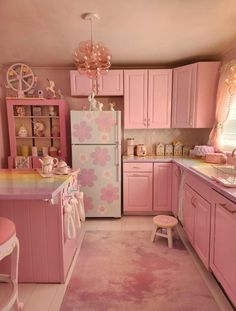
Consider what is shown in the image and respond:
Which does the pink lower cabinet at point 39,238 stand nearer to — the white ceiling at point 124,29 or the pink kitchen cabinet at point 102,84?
the white ceiling at point 124,29

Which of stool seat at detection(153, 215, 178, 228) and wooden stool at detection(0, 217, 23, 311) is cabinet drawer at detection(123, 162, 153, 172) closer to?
stool seat at detection(153, 215, 178, 228)

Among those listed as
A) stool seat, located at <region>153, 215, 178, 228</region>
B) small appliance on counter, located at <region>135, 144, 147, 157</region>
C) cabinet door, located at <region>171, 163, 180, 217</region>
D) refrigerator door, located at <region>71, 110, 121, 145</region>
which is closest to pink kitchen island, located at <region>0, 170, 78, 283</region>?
stool seat, located at <region>153, 215, 178, 228</region>

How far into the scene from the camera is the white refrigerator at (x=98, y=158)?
300 centimetres

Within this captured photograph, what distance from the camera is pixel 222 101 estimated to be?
2.83 m

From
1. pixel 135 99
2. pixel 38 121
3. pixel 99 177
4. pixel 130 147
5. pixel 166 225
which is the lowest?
pixel 166 225

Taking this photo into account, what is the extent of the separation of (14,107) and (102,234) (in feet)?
7.86

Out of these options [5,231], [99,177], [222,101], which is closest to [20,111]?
[99,177]

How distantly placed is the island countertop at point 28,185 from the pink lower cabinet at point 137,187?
54.6 inches

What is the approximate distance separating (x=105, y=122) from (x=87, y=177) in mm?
834

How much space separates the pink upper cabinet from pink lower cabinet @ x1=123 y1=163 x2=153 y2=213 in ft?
3.02

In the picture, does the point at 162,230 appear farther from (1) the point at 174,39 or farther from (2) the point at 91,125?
(1) the point at 174,39

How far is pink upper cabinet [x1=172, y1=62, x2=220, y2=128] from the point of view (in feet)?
9.85

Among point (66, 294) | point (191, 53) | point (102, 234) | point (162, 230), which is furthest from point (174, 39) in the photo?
point (66, 294)

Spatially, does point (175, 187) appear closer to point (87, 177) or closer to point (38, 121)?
point (87, 177)
